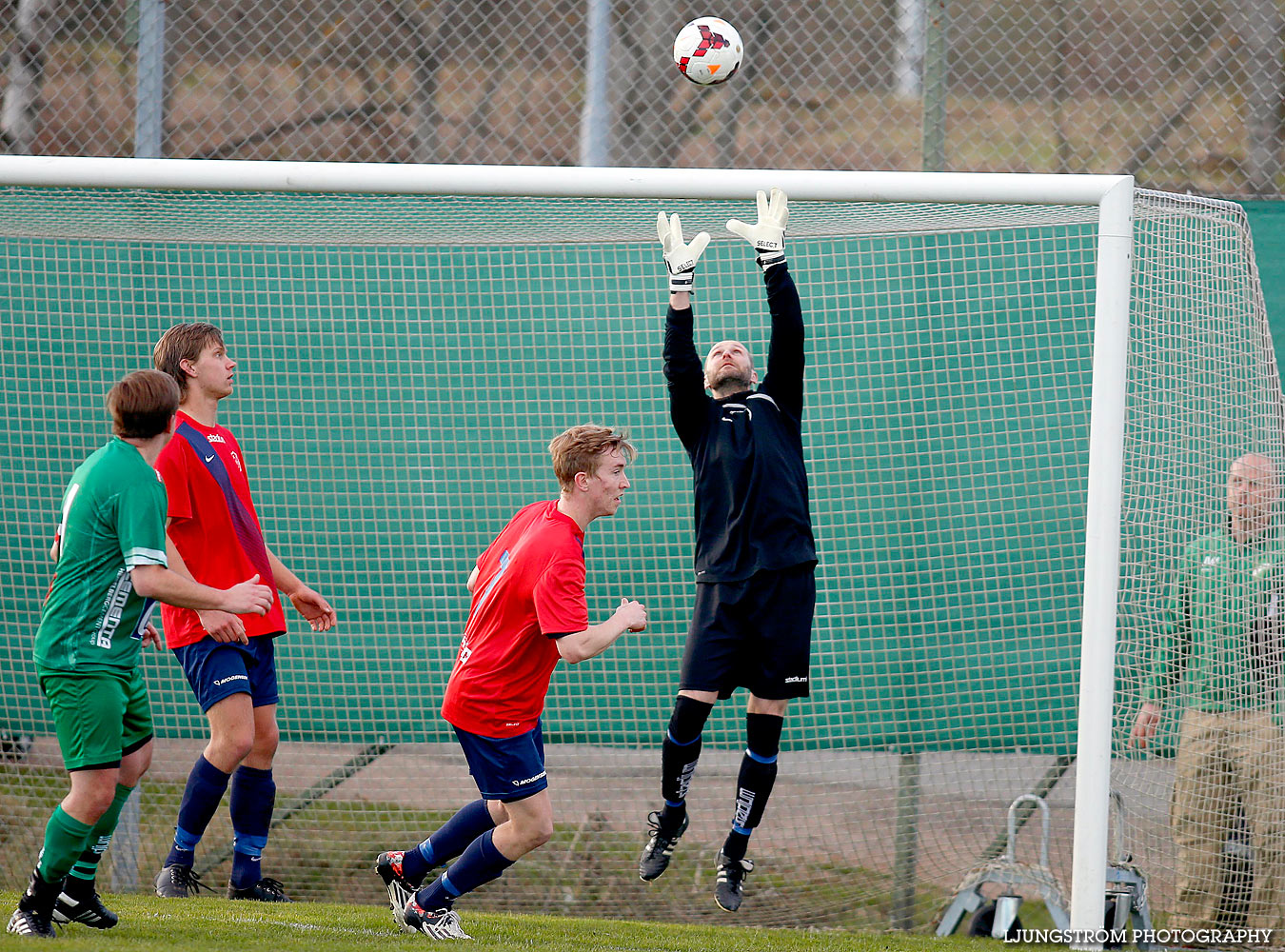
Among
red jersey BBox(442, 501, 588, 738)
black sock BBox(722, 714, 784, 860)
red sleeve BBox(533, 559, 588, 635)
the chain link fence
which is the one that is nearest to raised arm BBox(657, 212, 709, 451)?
red jersey BBox(442, 501, 588, 738)

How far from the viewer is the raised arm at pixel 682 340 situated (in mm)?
3895

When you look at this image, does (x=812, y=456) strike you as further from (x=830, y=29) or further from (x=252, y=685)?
(x=830, y=29)

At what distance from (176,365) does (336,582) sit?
1.74 metres

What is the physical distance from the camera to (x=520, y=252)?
5.66 m

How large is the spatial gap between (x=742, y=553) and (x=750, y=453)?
0.35 meters

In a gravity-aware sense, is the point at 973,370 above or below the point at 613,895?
above

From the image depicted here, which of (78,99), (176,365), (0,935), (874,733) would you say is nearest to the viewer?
(0,935)

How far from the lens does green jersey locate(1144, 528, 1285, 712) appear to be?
4551mm

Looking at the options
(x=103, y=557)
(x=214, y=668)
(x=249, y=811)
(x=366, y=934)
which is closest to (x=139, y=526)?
(x=103, y=557)

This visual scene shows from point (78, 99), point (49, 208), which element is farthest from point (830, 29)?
point (49, 208)

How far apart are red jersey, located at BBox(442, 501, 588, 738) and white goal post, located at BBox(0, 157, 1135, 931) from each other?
1.17 meters

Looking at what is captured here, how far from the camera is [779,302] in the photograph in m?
4.00

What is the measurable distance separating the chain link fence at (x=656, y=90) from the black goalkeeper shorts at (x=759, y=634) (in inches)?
144

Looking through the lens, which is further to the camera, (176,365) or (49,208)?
(49,208)
